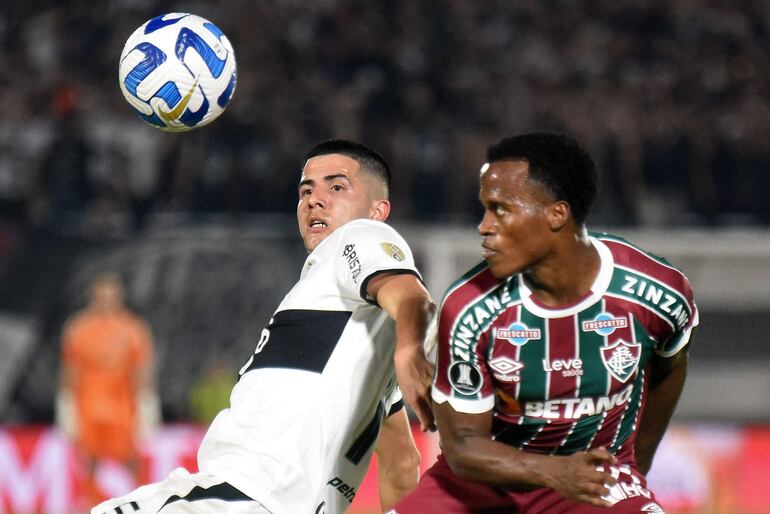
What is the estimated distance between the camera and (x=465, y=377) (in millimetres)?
4031

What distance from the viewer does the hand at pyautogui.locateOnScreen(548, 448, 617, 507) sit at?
3744 mm

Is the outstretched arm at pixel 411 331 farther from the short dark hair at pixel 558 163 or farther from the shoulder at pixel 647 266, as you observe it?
the shoulder at pixel 647 266

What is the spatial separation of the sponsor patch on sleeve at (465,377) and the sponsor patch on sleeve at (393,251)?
0.40 meters

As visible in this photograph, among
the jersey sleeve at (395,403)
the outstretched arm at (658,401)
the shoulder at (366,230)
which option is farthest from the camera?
the jersey sleeve at (395,403)

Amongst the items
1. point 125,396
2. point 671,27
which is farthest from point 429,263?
point 671,27

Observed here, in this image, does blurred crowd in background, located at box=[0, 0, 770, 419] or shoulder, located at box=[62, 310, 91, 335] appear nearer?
shoulder, located at box=[62, 310, 91, 335]

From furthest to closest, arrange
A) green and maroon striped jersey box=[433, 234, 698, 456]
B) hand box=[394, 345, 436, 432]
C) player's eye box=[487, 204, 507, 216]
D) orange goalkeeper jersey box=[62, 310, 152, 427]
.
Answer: orange goalkeeper jersey box=[62, 310, 152, 427] < green and maroon striped jersey box=[433, 234, 698, 456] < player's eye box=[487, 204, 507, 216] < hand box=[394, 345, 436, 432]

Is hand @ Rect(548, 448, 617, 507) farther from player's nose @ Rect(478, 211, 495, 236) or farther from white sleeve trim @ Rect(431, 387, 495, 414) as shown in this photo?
player's nose @ Rect(478, 211, 495, 236)

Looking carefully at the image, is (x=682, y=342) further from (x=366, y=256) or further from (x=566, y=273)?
(x=366, y=256)

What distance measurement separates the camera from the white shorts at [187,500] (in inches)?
151

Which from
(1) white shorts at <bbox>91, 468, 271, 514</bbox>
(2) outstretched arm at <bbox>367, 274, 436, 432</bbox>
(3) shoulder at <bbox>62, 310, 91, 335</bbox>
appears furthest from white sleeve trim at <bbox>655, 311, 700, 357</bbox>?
(3) shoulder at <bbox>62, 310, 91, 335</bbox>

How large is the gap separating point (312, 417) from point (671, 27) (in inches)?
479

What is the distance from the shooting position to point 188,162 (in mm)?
12562

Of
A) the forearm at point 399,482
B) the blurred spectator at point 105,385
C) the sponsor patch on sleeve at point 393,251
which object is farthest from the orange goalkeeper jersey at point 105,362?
the sponsor patch on sleeve at point 393,251
